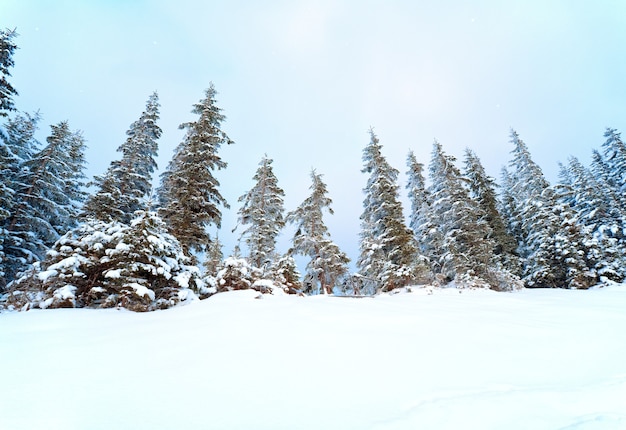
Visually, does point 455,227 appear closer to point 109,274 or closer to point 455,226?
point 455,226

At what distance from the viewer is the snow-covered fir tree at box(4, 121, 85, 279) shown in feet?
46.7

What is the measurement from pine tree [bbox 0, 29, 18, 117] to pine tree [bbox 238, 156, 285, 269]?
11.6 m

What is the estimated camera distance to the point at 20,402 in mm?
2172

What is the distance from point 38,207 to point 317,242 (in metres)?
15.3

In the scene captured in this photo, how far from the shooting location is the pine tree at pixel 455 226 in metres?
16.0

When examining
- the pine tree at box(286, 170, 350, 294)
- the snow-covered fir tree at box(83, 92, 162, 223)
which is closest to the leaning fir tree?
the pine tree at box(286, 170, 350, 294)

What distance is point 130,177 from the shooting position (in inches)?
577

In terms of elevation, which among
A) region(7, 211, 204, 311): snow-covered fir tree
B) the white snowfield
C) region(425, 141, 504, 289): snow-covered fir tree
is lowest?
the white snowfield

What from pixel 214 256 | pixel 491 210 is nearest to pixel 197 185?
pixel 214 256

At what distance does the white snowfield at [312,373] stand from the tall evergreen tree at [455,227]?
1172 centimetres

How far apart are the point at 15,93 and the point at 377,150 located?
1771 cm

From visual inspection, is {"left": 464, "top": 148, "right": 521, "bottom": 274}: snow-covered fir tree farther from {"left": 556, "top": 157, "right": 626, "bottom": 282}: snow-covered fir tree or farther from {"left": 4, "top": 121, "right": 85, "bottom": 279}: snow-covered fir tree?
{"left": 4, "top": 121, "right": 85, "bottom": 279}: snow-covered fir tree

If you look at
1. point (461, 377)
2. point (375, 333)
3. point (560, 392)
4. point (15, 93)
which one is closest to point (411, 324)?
point (375, 333)

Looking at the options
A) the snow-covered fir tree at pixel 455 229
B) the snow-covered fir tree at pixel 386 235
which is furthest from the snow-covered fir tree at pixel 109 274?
the snow-covered fir tree at pixel 455 229
